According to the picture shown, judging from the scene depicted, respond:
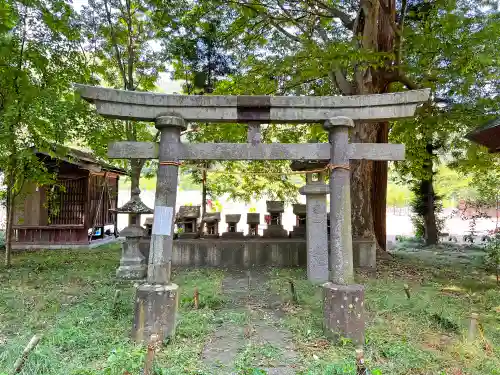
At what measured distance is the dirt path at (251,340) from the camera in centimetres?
388

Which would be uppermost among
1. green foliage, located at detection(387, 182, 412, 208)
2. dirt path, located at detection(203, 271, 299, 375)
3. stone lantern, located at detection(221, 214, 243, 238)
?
green foliage, located at detection(387, 182, 412, 208)

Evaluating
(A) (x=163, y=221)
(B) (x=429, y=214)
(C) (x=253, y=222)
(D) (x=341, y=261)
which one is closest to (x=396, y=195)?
(B) (x=429, y=214)

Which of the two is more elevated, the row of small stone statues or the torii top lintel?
the torii top lintel

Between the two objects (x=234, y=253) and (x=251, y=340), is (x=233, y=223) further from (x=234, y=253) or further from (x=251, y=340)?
(x=251, y=340)

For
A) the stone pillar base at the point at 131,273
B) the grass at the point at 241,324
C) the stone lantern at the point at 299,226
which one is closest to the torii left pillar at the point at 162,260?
the grass at the point at 241,324

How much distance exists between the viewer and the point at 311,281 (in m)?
7.61

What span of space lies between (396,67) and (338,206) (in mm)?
5727

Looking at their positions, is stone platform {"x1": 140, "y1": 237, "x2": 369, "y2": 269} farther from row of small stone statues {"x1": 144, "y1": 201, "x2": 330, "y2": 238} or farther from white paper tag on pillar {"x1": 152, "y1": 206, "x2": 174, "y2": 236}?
white paper tag on pillar {"x1": 152, "y1": 206, "x2": 174, "y2": 236}

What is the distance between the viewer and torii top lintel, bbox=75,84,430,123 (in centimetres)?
496

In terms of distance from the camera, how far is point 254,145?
16.6 ft

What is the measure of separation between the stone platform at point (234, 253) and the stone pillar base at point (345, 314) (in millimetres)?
4890

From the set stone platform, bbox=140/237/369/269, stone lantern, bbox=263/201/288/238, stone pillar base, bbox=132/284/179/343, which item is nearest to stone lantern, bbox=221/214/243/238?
stone platform, bbox=140/237/369/269

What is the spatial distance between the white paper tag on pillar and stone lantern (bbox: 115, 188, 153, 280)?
12.5 ft

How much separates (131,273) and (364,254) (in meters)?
5.76
